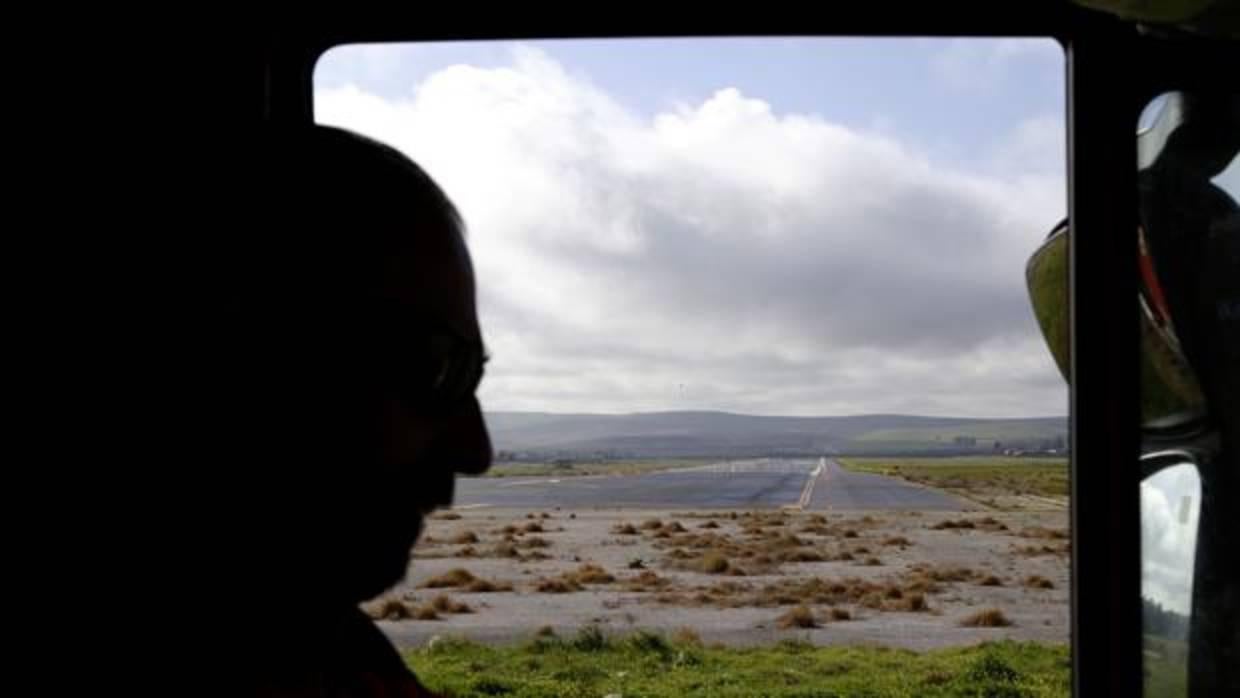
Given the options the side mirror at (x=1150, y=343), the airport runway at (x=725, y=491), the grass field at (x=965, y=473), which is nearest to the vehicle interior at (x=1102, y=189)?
the side mirror at (x=1150, y=343)

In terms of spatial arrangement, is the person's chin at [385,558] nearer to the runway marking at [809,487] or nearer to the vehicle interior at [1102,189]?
the vehicle interior at [1102,189]

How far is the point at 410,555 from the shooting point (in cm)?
91

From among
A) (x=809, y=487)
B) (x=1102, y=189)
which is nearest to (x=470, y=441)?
(x=1102, y=189)

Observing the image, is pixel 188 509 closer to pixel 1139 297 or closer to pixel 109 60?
pixel 109 60

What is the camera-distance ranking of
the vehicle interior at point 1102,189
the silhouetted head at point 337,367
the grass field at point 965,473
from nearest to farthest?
the silhouetted head at point 337,367
the vehicle interior at point 1102,189
the grass field at point 965,473

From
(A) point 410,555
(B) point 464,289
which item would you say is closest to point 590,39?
(B) point 464,289

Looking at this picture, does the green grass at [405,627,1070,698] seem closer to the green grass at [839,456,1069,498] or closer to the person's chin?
the green grass at [839,456,1069,498]

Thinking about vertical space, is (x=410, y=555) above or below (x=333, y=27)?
below

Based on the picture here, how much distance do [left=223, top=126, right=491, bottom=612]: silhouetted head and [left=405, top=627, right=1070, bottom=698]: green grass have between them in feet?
32.6

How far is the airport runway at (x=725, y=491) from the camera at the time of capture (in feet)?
110

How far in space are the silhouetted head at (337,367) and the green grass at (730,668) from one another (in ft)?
32.6

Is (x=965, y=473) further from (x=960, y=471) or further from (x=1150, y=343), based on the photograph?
(x=1150, y=343)

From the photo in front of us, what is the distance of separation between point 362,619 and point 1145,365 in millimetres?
1068

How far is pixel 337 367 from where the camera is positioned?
0.83 meters
